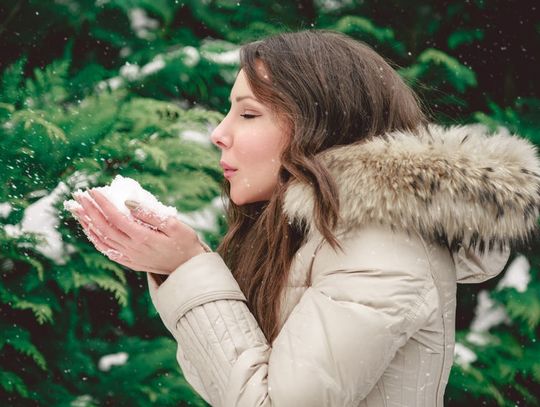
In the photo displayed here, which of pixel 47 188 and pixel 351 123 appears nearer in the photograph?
pixel 351 123

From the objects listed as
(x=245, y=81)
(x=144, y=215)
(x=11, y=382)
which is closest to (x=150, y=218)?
(x=144, y=215)

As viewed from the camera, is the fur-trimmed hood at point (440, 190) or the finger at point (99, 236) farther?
the finger at point (99, 236)

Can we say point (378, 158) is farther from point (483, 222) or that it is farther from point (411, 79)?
point (411, 79)

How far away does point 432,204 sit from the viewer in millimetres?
1493

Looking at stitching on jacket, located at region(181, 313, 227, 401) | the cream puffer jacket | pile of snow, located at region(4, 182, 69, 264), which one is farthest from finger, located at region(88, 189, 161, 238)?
pile of snow, located at region(4, 182, 69, 264)

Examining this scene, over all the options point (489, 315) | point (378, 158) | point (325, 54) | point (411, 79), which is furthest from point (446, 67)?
point (378, 158)

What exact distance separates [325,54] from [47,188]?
216 cm

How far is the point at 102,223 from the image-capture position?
1.64 m

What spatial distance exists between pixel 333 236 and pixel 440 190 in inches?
10.5

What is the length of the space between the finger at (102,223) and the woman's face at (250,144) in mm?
346

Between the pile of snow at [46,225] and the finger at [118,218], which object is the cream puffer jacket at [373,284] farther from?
the pile of snow at [46,225]

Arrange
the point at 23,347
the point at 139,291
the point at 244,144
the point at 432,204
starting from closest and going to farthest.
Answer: the point at 432,204 → the point at 244,144 → the point at 23,347 → the point at 139,291

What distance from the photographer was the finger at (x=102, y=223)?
64.6 inches

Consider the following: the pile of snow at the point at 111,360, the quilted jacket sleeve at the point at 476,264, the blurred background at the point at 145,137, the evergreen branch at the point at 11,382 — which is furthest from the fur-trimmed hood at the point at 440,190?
the evergreen branch at the point at 11,382
